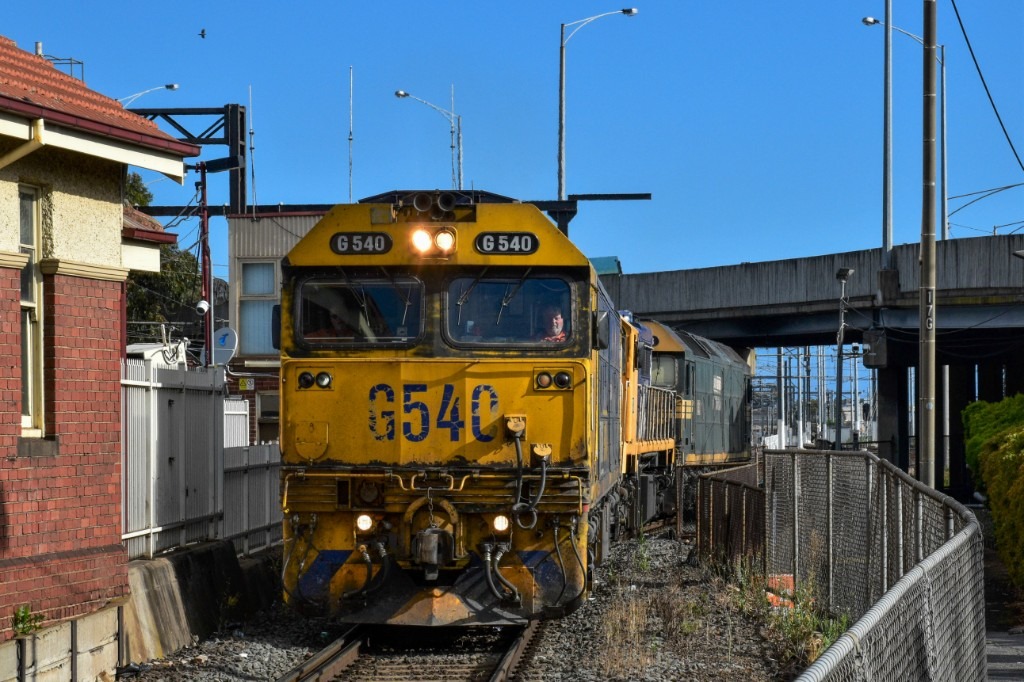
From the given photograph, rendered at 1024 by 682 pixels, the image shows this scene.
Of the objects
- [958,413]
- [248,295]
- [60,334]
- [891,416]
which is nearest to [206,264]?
[248,295]

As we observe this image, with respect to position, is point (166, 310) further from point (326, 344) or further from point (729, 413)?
point (326, 344)

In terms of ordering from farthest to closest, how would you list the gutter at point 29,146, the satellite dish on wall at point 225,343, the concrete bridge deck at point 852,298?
A: the concrete bridge deck at point 852,298 → the satellite dish on wall at point 225,343 → the gutter at point 29,146

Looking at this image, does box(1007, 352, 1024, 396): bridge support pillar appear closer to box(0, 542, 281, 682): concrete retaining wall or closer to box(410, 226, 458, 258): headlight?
box(0, 542, 281, 682): concrete retaining wall

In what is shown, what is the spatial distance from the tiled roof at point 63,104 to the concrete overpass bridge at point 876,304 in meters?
26.0

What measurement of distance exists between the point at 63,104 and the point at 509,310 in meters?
3.81

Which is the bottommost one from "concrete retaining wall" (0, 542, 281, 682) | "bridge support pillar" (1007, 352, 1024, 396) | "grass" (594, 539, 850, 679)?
"grass" (594, 539, 850, 679)

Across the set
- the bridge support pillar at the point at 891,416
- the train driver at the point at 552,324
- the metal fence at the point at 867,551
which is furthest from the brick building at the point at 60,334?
the bridge support pillar at the point at 891,416

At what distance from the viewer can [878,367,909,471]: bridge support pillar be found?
141 feet

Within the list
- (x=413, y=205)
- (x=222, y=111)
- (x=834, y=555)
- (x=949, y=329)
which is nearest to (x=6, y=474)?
(x=413, y=205)

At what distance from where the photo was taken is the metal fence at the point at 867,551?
4853 mm

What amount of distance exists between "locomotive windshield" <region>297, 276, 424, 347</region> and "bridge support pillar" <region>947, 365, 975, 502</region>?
3811 centimetres

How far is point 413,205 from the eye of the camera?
430 inches

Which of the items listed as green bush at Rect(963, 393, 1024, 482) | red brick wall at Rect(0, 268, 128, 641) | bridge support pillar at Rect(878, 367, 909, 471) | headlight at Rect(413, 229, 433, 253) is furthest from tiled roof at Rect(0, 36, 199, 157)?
bridge support pillar at Rect(878, 367, 909, 471)

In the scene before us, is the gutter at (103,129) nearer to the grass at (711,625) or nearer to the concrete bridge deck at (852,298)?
the grass at (711,625)
